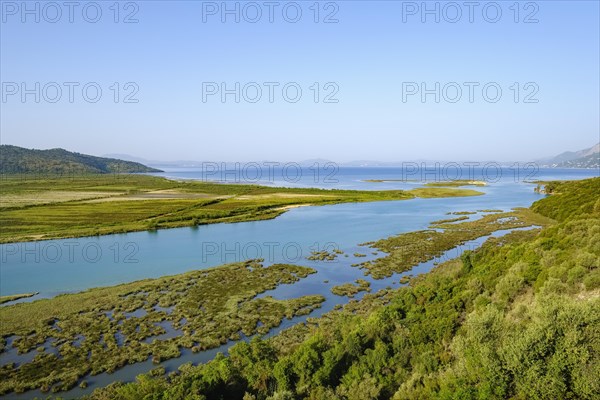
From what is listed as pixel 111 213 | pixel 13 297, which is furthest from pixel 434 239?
pixel 111 213

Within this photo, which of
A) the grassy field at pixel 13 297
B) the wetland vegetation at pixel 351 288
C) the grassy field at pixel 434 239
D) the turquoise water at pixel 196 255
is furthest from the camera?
the grassy field at pixel 434 239

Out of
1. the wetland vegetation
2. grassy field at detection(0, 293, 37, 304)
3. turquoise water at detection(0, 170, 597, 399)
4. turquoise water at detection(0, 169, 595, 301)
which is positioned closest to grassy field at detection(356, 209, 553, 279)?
turquoise water at detection(0, 170, 597, 399)

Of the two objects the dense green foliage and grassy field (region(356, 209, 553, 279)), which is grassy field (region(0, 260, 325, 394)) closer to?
the dense green foliage

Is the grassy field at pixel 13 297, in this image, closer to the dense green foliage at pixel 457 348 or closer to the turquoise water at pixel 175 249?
the turquoise water at pixel 175 249

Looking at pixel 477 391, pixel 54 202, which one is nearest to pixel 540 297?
pixel 477 391

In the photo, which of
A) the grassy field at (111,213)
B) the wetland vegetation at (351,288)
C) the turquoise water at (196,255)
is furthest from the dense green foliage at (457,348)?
the grassy field at (111,213)

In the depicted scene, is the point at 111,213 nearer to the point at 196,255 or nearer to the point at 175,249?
the point at 175,249
